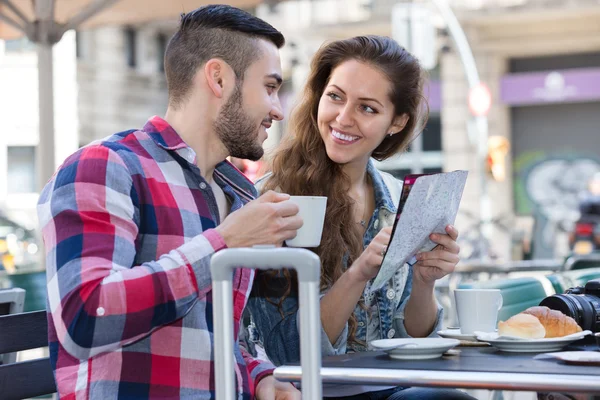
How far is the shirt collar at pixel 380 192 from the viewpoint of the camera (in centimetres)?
337

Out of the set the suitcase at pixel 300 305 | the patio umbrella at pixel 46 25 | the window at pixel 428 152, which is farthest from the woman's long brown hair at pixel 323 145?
the window at pixel 428 152

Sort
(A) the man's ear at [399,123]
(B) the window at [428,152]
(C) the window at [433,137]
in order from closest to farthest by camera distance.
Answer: (A) the man's ear at [399,123] → (B) the window at [428,152] → (C) the window at [433,137]

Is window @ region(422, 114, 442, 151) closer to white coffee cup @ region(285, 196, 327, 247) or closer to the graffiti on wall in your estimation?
the graffiti on wall

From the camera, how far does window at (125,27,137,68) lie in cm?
2711

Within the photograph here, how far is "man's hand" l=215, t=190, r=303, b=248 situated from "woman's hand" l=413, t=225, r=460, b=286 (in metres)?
0.59

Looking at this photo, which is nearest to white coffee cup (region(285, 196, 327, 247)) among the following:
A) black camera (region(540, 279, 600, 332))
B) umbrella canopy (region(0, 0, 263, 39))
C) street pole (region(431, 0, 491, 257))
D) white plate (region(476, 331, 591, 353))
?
white plate (region(476, 331, 591, 353))

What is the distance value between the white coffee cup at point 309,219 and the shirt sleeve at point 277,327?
83cm

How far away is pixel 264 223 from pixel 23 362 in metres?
0.86

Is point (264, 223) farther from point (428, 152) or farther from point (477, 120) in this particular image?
point (428, 152)

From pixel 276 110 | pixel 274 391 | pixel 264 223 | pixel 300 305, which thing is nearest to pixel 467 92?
pixel 276 110

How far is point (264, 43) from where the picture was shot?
2.68m

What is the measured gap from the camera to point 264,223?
2.14 m

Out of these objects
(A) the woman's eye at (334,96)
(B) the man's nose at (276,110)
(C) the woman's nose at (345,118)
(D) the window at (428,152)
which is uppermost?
(D) the window at (428,152)

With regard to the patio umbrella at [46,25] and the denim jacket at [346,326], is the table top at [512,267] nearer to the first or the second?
the patio umbrella at [46,25]
